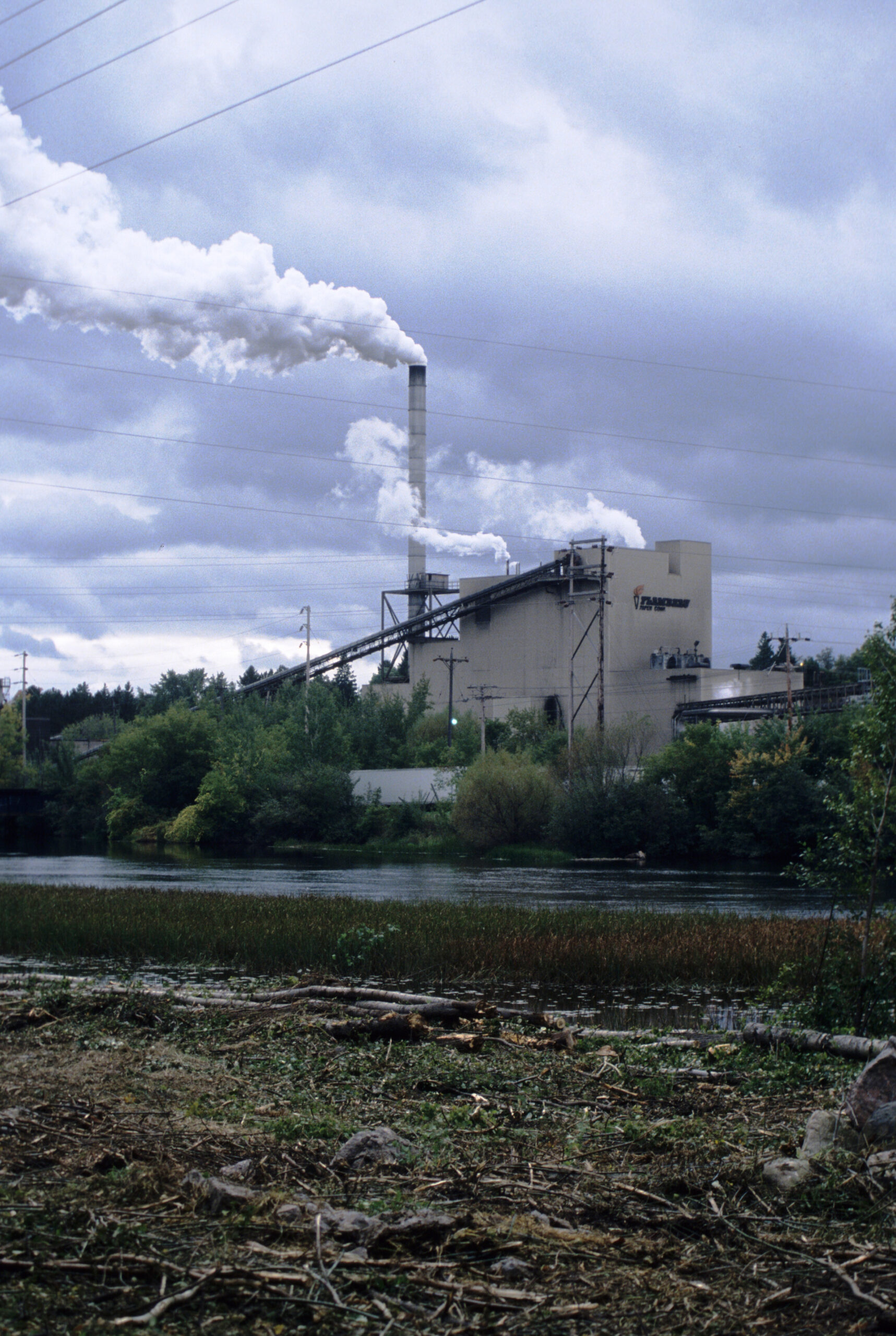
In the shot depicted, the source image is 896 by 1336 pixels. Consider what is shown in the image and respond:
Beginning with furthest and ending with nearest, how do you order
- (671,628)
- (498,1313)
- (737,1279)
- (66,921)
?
(671,628) → (66,921) → (737,1279) → (498,1313)

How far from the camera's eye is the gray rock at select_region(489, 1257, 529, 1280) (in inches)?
213

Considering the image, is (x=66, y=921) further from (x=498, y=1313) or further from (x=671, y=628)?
(x=671, y=628)

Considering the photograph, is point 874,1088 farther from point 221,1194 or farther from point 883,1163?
point 221,1194

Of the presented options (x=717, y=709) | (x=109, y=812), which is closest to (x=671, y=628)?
(x=717, y=709)

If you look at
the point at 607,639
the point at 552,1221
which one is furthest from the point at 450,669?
the point at 552,1221

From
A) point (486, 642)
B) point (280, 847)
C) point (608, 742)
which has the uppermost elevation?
point (486, 642)

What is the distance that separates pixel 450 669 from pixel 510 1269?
8192cm

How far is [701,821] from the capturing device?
2714 inches

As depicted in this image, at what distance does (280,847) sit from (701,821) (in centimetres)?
2931

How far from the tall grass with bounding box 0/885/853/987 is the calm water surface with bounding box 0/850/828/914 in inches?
264

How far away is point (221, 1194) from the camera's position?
243 inches

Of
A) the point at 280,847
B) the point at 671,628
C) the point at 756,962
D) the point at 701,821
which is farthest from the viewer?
the point at 671,628

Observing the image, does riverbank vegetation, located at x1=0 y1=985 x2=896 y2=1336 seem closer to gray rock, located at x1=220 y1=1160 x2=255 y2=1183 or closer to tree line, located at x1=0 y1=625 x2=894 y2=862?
gray rock, located at x1=220 y1=1160 x2=255 y2=1183

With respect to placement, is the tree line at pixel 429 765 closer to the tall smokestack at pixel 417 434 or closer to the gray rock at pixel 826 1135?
the tall smokestack at pixel 417 434
